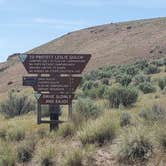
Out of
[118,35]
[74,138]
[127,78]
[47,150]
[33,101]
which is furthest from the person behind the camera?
[118,35]

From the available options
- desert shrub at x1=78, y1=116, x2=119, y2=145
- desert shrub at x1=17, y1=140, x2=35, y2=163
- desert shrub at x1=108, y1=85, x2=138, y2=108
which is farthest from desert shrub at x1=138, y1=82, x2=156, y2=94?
desert shrub at x1=17, y1=140, x2=35, y2=163

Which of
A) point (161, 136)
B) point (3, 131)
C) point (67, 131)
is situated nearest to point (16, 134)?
point (3, 131)

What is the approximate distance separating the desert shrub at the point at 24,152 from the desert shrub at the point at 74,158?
1681 millimetres

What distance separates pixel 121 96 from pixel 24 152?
8.62 metres

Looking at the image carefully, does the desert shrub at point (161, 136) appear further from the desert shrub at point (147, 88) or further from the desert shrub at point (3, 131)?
the desert shrub at point (147, 88)

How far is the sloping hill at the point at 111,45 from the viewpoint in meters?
63.5

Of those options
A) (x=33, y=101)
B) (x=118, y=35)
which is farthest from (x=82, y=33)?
(x=33, y=101)

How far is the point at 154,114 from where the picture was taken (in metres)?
14.5

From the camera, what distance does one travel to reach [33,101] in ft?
82.2

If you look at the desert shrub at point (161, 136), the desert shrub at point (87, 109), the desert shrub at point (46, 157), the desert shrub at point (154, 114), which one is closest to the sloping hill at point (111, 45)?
the desert shrub at point (87, 109)

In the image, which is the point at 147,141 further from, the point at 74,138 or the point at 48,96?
the point at 48,96

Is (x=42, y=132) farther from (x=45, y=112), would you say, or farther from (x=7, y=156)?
(x=45, y=112)

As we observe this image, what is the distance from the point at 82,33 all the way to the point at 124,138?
92.4 meters

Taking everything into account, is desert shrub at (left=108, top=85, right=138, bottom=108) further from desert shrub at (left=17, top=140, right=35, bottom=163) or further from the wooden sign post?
desert shrub at (left=17, top=140, right=35, bottom=163)
